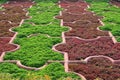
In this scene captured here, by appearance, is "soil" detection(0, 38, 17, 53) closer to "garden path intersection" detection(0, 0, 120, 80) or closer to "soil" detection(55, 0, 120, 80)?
"garden path intersection" detection(0, 0, 120, 80)

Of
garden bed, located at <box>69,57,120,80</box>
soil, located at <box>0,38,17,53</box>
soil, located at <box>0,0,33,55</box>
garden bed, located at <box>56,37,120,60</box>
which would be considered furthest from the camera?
soil, located at <box>0,0,33,55</box>

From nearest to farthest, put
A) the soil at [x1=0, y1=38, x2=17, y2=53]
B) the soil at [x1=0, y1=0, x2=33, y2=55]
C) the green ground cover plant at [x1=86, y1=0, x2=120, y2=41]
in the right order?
the soil at [x1=0, y1=38, x2=17, y2=53]
the soil at [x1=0, y1=0, x2=33, y2=55]
the green ground cover plant at [x1=86, y1=0, x2=120, y2=41]

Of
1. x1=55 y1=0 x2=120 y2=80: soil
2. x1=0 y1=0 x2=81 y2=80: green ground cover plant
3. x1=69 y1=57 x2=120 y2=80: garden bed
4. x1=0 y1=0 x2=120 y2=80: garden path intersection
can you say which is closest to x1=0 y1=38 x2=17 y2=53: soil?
x1=0 y1=0 x2=120 y2=80: garden path intersection

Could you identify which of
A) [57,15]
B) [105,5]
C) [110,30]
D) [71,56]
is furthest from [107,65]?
[105,5]

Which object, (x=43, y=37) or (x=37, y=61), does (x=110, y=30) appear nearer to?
(x=43, y=37)

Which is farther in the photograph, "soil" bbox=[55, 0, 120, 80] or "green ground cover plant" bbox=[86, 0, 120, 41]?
"green ground cover plant" bbox=[86, 0, 120, 41]

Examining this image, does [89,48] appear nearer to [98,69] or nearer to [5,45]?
[98,69]

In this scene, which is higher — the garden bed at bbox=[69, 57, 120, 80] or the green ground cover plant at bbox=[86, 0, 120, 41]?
the garden bed at bbox=[69, 57, 120, 80]

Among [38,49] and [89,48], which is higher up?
[38,49]

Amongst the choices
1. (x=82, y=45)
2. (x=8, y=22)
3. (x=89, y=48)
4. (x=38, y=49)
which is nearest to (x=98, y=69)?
(x=89, y=48)

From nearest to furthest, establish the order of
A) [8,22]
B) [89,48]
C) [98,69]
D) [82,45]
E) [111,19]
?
[98,69] → [89,48] → [82,45] → [8,22] → [111,19]

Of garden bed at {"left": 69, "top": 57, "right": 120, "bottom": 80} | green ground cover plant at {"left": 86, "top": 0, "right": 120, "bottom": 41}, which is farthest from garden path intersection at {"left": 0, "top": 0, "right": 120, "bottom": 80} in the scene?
green ground cover plant at {"left": 86, "top": 0, "right": 120, "bottom": 41}
